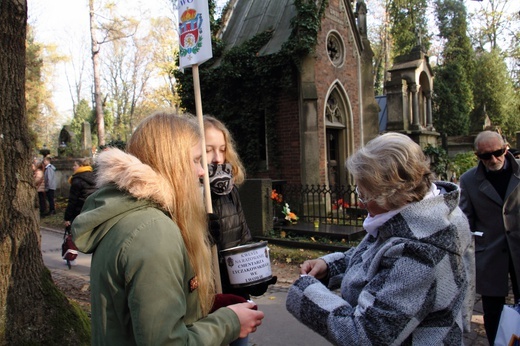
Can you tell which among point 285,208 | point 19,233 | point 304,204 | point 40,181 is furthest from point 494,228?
point 40,181

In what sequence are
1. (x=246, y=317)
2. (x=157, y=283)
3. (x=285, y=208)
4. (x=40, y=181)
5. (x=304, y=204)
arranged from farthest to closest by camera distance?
(x=40, y=181), (x=304, y=204), (x=285, y=208), (x=246, y=317), (x=157, y=283)

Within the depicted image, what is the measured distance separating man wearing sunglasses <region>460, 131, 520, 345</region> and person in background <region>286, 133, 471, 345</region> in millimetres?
2111

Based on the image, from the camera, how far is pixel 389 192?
1660 millimetres

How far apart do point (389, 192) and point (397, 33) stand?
123ft

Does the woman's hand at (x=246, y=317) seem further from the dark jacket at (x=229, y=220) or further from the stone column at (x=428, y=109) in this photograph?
the stone column at (x=428, y=109)

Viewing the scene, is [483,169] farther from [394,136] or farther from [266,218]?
[266,218]

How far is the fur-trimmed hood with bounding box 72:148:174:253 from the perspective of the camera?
1.45 metres

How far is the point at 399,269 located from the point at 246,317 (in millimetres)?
652

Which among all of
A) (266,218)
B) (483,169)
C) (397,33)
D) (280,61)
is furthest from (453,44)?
(483,169)

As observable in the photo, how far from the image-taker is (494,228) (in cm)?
361

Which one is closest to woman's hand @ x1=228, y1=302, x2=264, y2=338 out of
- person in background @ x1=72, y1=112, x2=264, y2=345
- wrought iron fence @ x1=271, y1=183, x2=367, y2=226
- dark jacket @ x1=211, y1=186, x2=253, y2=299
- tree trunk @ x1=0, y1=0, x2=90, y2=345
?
person in background @ x1=72, y1=112, x2=264, y2=345

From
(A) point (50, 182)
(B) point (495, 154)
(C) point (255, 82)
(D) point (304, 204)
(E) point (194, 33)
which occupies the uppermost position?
(C) point (255, 82)

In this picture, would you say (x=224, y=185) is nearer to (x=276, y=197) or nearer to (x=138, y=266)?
(x=138, y=266)

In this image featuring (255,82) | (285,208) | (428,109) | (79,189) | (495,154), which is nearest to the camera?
(495,154)
